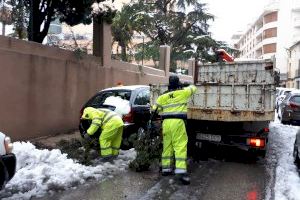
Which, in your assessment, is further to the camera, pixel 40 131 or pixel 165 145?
pixel 40 131

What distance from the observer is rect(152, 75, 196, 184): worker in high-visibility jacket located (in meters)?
7.39

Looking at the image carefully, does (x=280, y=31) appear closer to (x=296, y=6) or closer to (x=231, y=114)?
(x=296, y=6)

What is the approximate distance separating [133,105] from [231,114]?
2.32m

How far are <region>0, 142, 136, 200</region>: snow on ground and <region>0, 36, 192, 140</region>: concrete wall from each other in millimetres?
2045

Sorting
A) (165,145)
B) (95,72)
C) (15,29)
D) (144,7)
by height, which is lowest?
(165,145)

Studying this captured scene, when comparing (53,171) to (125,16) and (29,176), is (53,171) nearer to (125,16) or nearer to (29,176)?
(29,176)

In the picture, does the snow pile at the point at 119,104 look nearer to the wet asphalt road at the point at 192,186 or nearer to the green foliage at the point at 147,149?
the green foliage at the point at 147,149

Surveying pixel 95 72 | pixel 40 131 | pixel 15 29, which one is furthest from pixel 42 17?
pixel 40 131

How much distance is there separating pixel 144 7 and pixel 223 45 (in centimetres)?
621

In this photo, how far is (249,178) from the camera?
25.5ft

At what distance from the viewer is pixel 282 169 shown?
28.0 feet

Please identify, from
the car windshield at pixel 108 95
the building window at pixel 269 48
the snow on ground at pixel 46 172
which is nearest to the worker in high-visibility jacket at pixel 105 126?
the snow on ground at pixel 46 172

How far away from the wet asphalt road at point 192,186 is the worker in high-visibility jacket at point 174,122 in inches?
14.7

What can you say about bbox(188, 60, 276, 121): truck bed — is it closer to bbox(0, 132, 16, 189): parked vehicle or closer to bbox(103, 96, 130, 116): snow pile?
bbox(103, 96, 130, 116): snow pile
